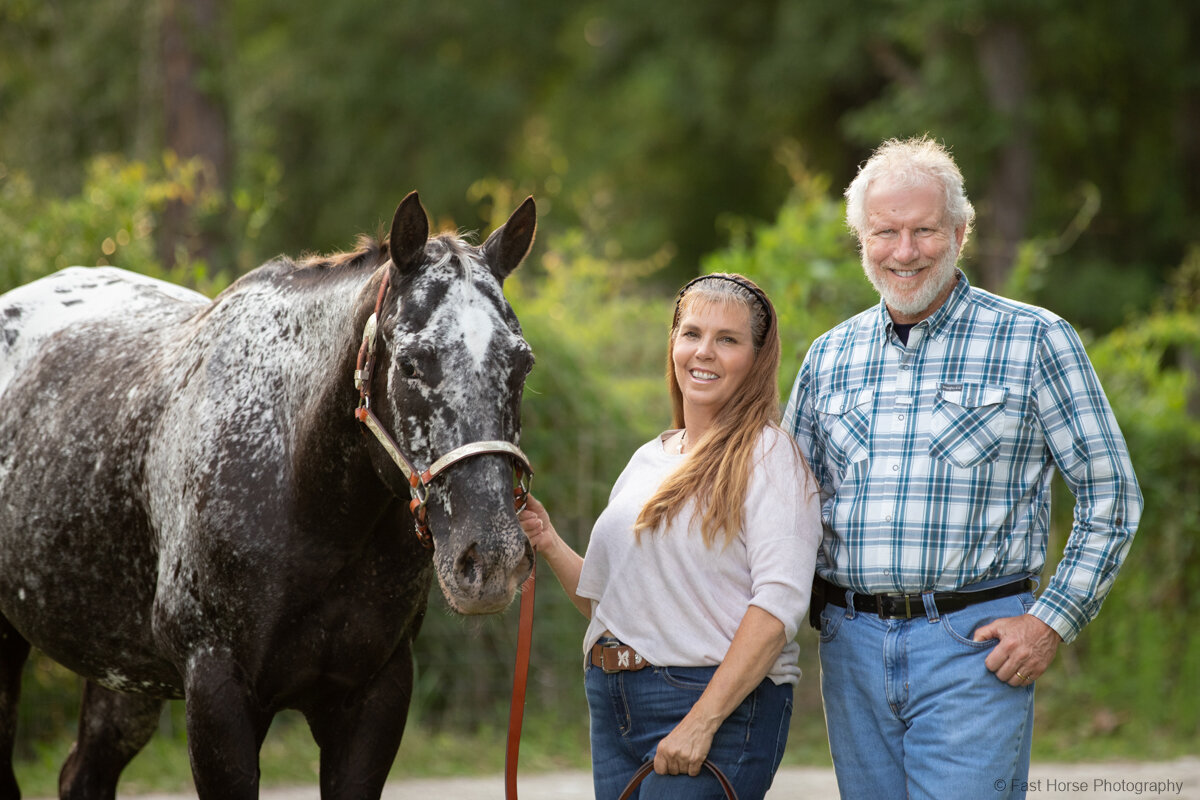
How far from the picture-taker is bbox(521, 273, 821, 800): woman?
262 cm

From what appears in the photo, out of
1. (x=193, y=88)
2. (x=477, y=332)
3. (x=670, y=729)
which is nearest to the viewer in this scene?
(x=477, y=332)

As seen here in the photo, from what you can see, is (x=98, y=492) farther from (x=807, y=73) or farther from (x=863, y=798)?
(x=807, y=73)

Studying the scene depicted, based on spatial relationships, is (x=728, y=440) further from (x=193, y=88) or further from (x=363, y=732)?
(x=193, y=88)

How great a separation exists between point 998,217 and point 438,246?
39.6 feet

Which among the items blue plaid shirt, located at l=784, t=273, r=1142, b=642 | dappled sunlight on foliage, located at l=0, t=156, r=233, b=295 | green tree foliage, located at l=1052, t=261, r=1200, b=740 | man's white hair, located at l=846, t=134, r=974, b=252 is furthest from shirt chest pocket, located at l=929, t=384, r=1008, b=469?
green tree foliage, located at l=1052, t=261, r=1200, b=740

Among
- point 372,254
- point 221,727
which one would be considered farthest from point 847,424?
point 221,727

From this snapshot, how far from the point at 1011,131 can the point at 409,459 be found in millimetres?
12085

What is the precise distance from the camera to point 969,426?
9.08 ft

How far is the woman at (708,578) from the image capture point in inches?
103

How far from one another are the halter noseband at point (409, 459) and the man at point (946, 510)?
801 millimetres

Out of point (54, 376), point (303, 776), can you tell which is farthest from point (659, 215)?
point (54, 376)

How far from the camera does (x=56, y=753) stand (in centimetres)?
600

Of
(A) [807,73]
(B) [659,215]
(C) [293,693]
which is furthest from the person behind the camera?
(B) [659,215]

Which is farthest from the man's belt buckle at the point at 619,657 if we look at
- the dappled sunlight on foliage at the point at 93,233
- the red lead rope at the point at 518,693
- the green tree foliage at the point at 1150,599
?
the green tree foliage at the point at 1150,599
